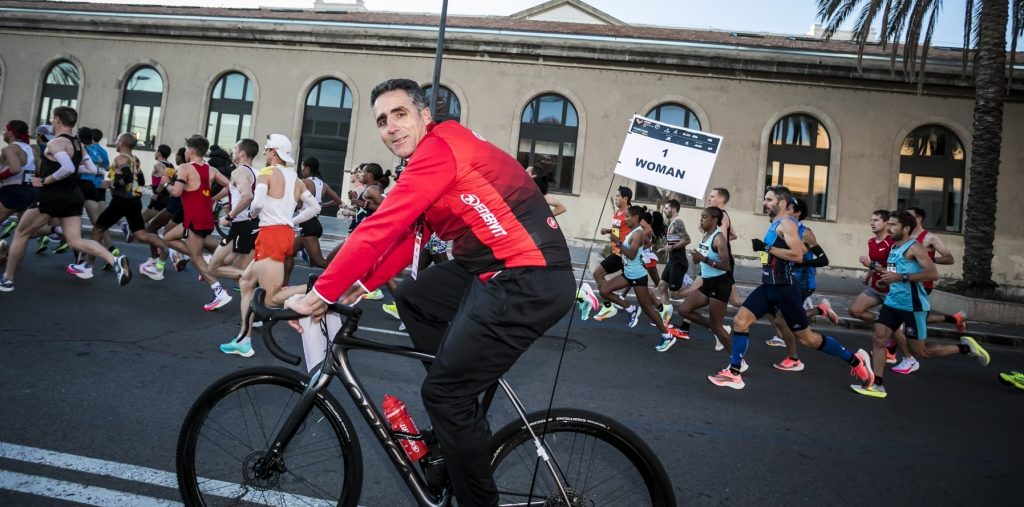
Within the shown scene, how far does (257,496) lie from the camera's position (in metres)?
2.44

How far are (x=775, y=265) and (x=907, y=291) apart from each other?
1592 millimetres

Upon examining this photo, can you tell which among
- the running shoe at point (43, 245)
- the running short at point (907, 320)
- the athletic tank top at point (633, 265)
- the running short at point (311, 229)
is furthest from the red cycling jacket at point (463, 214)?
the running shoe at point (43, 245)

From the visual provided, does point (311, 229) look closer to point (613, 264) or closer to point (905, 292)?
Result: point (613, 264)

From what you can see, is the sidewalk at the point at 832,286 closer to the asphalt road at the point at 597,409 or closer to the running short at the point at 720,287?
the asphalt road at the point at 597,409

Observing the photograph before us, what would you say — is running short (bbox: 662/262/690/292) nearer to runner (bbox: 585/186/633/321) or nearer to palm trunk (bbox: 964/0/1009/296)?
runner (bbox: 585/186/633/321)

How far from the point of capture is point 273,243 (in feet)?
18.2

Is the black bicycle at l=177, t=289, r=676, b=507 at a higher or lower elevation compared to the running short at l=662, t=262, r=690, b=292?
lower

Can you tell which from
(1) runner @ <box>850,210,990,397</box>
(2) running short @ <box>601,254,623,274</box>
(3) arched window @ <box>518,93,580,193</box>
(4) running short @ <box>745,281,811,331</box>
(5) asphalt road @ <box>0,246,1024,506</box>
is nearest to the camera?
(5) asphalt road @ <box>0,246,1024,506</box>

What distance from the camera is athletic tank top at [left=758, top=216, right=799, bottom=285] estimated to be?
6.03 meters

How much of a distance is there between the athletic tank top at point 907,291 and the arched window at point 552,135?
1489cm

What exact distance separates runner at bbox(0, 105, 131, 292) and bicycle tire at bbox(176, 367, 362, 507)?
5973mm

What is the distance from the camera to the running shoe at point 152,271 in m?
8.48

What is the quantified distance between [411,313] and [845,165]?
69.9 ft

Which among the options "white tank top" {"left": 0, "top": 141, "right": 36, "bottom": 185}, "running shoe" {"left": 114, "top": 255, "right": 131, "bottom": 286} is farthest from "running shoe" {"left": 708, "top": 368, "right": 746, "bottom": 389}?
"white tank top" {"left": 0, "top": 141, "right": 36, "bottom": 185}
